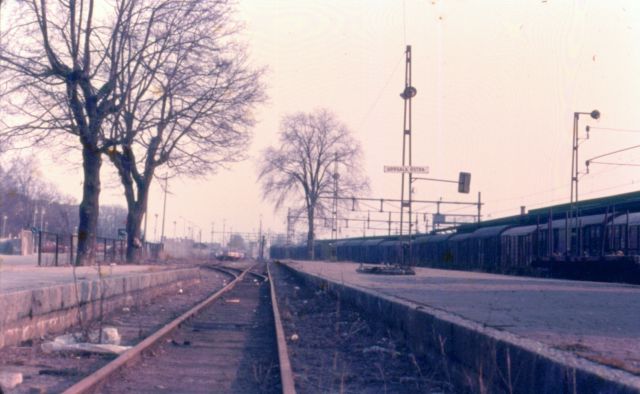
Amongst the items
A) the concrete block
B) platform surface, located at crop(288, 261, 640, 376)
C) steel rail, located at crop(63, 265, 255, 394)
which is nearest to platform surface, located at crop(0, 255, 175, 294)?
steel rail, located at crop(63, 265, 255, 394)

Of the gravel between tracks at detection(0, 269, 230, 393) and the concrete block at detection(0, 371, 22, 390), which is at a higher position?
the concrete block at detection(0, 371, 22, 390)

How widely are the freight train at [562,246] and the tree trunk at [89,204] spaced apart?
1116 centimetres

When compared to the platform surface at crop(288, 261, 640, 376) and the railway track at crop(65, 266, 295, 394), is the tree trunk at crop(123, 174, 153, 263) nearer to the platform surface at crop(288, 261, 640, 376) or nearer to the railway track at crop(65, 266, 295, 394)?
the railway track at crop(65, 266, 295, 394)

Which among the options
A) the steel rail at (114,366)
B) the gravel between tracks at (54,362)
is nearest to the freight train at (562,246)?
the gravel between tracks at (54,362)

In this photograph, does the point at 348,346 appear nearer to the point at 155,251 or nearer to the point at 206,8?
the point at 206,8

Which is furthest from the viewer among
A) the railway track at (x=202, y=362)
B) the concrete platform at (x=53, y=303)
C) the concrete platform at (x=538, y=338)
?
the concrete platform at (x=53, y=303)

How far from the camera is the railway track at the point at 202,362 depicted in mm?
6999

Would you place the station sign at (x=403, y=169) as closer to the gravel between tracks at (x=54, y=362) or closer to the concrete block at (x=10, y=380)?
the gravel between tracks at (x=54, y=362)

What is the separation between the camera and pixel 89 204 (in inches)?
1057

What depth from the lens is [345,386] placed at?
24.0 ft

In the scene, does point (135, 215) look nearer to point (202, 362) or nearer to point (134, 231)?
point (134, 231)

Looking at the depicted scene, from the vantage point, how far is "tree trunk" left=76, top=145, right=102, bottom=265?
86.4 feet

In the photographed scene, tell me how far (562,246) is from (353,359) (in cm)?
2724

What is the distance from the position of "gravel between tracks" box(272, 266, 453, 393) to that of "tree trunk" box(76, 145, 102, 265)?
13.7 meters
